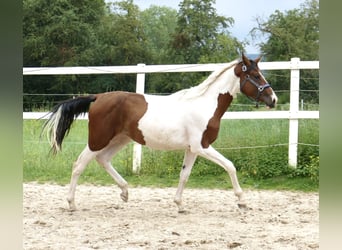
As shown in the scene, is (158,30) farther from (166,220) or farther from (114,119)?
(166,220)

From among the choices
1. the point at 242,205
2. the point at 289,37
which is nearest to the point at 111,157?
the point at 242,205

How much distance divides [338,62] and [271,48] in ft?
45.3

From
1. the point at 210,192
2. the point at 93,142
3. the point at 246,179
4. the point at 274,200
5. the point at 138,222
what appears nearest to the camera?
the point at 138,222

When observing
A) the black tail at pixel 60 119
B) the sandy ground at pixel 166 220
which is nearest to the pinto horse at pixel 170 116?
the black tail at pixel 60 119

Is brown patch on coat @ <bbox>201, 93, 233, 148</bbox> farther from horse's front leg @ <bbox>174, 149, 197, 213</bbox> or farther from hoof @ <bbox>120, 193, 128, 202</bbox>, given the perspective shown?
hoof @ <bbox>120, 193, 128, 202</bbox>

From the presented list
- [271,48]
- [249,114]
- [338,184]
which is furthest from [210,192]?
[271,48]

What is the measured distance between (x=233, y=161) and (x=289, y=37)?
29.3ft

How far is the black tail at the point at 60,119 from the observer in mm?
3732

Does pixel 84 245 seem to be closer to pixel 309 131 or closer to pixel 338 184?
pixel 338 184

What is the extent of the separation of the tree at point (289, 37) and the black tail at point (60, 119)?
7644 millimetres

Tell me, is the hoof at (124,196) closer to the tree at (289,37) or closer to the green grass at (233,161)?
the green grass at (233,161)

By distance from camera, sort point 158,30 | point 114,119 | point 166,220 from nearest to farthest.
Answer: point 166,220 → point 114,119 → point 158,30

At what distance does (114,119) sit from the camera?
3.72 meters

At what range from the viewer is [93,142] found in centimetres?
372
